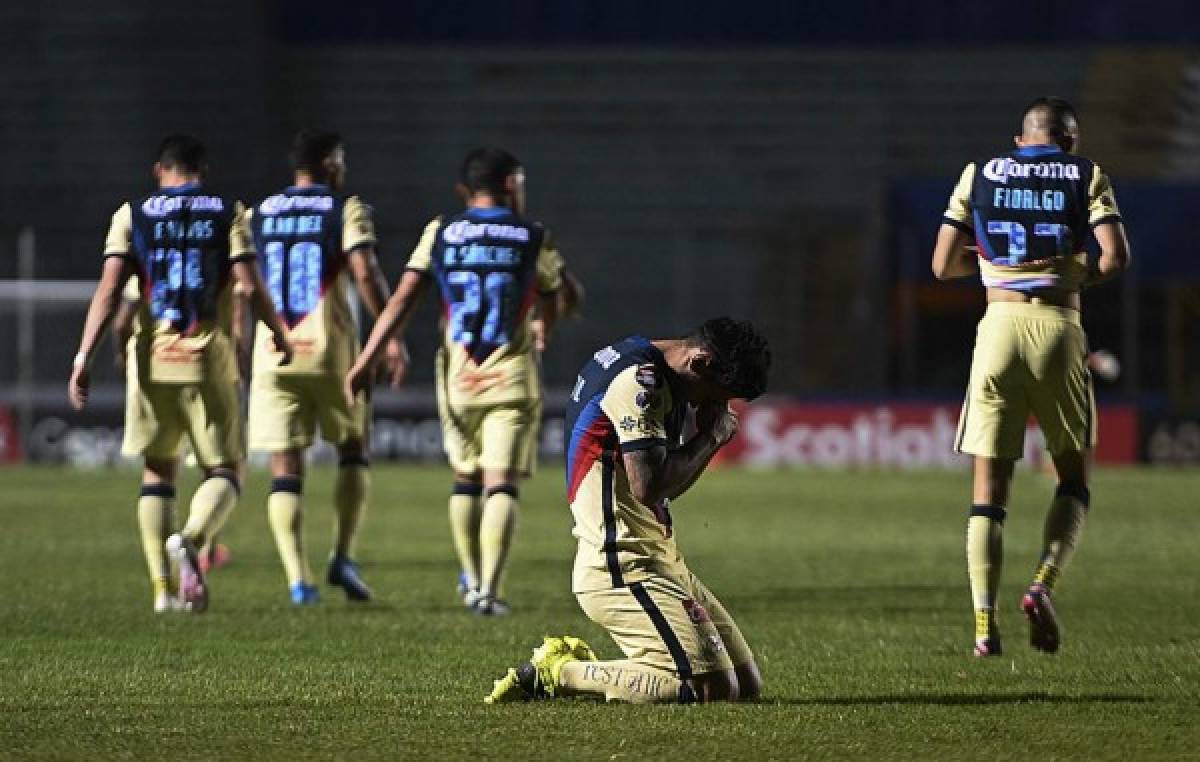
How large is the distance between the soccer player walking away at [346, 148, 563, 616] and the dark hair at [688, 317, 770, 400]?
12.2ft

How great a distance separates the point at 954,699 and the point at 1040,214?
2077mm

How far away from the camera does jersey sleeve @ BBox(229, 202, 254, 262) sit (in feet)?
32.1

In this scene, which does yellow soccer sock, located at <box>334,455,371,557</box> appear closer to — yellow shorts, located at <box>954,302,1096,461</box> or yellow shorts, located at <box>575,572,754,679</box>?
yellow shorts, located at <box>954,302,1096,461</box>

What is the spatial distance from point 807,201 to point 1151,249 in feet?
21.8

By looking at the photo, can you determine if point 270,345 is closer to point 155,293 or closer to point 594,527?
point 155,293

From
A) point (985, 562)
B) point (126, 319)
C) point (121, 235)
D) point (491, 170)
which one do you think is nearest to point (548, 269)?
point (491, 170)

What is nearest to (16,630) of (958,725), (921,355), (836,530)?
(958,725)

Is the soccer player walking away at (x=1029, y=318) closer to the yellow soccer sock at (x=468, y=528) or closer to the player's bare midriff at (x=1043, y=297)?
the player's bare midriff at (x=1043, y=297)

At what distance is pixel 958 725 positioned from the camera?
→ 20.9 feet

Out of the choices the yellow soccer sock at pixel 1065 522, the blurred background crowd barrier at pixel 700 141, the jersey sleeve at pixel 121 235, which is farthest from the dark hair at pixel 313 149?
the blurred background crowd barrier at pixel 700 141

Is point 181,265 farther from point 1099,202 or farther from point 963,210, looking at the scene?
point 1099,202

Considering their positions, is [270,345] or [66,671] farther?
[270,345]

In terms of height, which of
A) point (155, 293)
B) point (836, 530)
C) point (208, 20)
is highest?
point (208, 20)

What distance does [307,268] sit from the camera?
10430 mm
